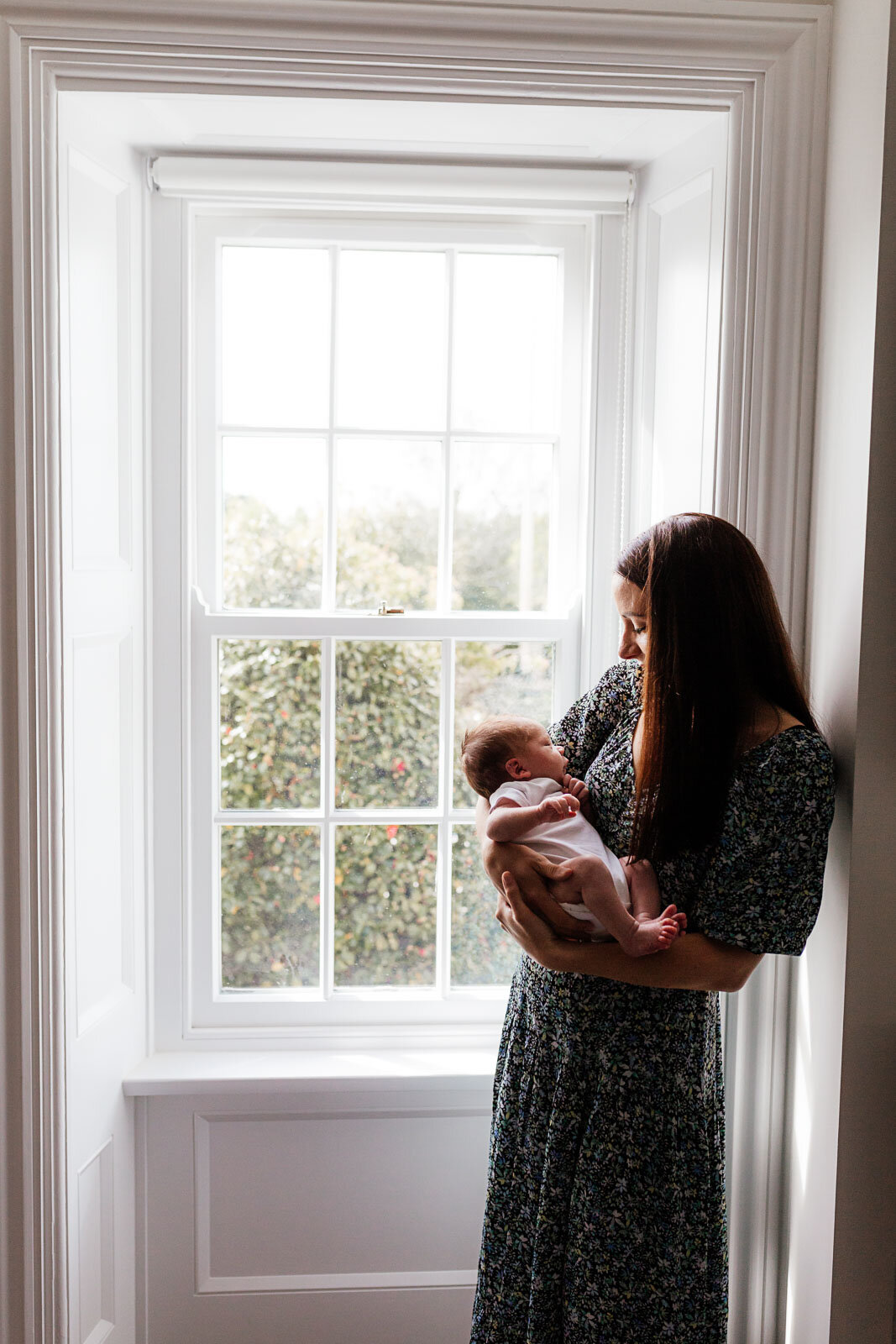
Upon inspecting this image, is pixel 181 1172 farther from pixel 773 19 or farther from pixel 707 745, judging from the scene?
pixel 773 19

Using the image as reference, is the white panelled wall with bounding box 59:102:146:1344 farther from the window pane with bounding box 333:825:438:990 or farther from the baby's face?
the baby's face

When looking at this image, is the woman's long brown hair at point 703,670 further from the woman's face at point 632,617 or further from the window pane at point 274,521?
the window pane at point 274,521

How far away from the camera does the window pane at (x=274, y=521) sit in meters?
2.11

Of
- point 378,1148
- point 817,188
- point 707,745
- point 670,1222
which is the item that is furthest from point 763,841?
point 378,1148

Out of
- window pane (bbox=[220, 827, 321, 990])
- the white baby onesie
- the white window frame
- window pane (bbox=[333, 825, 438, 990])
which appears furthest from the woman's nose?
window pane (bbox=[220, 827, 321, 990])

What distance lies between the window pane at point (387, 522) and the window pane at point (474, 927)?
0.54 metres

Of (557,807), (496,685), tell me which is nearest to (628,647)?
(557,807)

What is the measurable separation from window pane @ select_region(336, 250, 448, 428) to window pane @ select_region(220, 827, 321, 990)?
0.91 meters

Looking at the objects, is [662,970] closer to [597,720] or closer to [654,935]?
[654,935]

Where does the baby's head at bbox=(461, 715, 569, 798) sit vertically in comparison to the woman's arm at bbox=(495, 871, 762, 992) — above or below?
above

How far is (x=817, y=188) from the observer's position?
162 cm

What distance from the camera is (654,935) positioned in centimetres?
137

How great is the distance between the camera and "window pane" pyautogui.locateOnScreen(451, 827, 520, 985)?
85.8 inches

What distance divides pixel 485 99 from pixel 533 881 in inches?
49.3
